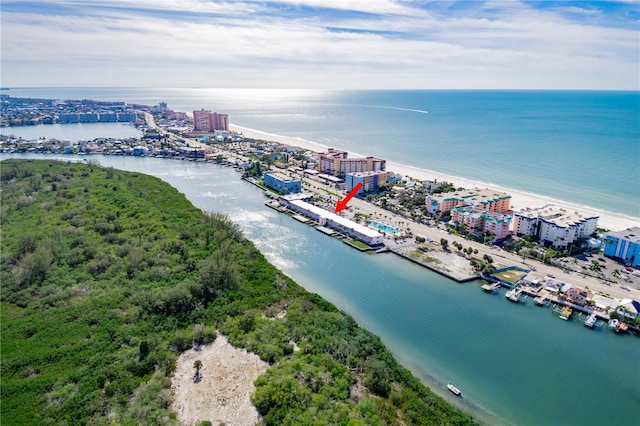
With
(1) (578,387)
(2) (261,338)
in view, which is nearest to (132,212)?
(2) (261,338)

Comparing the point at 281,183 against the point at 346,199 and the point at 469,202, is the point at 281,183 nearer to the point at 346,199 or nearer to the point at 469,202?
the point at 346,199

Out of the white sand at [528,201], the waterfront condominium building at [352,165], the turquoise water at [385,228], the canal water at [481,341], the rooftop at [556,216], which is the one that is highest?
the waterfront condominium building at [352,165]

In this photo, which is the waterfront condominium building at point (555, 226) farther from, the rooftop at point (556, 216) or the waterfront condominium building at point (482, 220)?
the waterfront condominium building at point (482, 220)

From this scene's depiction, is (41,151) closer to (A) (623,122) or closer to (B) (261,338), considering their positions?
(B) (261,338)

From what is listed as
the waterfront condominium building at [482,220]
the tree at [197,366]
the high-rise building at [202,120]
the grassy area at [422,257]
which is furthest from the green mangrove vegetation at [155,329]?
the high-rise building at [202,120]

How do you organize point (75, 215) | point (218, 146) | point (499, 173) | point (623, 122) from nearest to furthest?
point (75, 215)
point (499, 173)
point (218, 146)
point (623, 122)

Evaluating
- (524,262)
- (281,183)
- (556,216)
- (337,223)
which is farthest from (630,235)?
(281,183)
